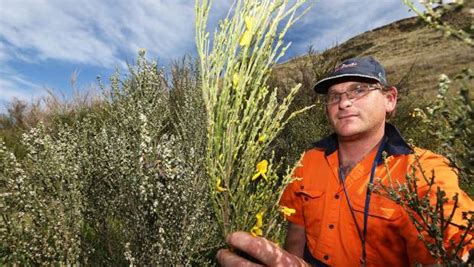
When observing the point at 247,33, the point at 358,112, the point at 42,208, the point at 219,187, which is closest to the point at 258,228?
the point at 219,187

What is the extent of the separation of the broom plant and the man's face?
37.6 inches

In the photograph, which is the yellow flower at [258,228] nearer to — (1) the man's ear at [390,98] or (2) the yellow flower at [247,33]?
(2) the yellow flower at [247,33]

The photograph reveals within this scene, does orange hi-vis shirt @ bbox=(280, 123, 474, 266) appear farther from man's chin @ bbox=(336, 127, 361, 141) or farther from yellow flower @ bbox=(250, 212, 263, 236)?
yellow flower @ bbox=(250, 212, 263, 236)

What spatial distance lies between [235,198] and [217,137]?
34 centimetres

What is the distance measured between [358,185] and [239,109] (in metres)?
1.35

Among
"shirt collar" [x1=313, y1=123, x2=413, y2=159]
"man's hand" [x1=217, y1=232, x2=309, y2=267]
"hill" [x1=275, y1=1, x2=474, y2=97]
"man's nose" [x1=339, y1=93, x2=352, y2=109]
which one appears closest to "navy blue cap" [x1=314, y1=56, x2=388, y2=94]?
"man's nose" [x1=339, y1=93, x2=352, y2=109]

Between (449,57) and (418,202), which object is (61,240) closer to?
(418,202)

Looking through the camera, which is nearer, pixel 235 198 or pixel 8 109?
pixel 235 198

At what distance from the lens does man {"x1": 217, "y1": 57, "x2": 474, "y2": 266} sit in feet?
8.49

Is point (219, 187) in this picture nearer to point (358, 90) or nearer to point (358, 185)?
point (358, 185)

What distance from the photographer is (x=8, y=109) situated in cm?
1443

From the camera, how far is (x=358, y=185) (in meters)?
2.86

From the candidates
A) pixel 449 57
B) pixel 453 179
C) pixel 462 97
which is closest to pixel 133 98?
pixel 453 179

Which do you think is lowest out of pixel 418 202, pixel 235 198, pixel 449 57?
pixel 418 202
